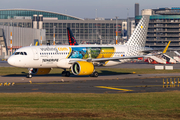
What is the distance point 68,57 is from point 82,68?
433 cm

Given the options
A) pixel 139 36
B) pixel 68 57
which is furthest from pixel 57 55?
pixel 139 36

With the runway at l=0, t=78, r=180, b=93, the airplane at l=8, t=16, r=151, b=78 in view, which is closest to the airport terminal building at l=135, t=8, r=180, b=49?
the airplane at l=8, t=16, r=151, b=78

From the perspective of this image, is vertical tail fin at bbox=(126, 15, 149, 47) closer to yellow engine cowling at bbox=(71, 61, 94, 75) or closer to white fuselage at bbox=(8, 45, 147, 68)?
white fuselage at bbox=(8, 45, 147, 68)

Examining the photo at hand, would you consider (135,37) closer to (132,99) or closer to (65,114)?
(132,99)

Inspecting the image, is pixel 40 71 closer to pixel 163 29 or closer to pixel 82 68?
pixel 82 68

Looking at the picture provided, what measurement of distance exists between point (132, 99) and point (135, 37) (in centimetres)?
3445

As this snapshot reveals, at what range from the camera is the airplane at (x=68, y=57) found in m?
45.5

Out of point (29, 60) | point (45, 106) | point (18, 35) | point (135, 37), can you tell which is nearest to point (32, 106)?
point (45, 106)

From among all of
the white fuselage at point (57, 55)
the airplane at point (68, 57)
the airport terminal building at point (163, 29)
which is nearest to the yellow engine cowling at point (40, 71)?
the airplane at point (68, 57)

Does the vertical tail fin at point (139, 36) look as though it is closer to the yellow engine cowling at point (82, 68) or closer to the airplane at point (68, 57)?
the airplane at point (68, 57)

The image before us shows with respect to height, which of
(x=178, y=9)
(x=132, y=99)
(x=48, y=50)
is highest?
(x=178, y=9)

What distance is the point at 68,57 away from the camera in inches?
1919

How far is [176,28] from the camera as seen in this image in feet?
620

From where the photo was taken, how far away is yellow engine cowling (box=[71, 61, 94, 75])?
45.5 meters
